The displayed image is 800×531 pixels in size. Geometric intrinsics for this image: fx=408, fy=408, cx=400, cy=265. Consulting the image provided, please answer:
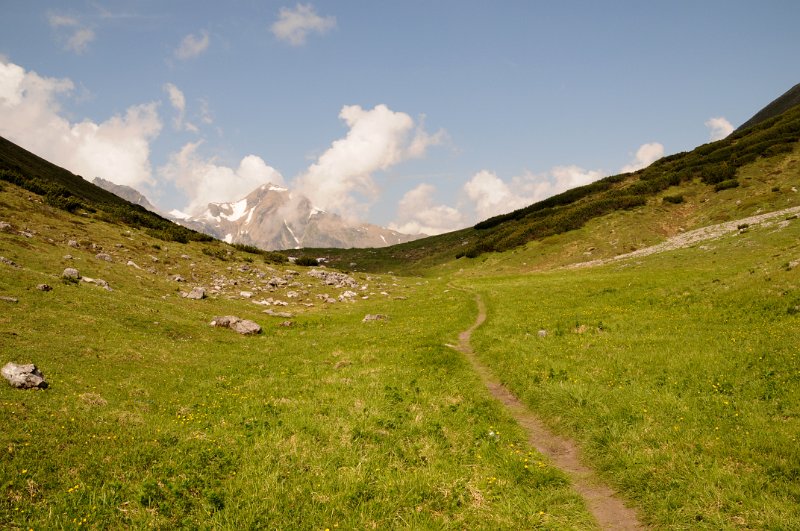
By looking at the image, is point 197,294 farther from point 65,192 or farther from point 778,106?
point 778,106

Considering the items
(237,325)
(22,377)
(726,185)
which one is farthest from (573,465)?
(726,185)

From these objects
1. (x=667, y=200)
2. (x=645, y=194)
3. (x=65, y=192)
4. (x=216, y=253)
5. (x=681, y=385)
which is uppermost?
(x=645, y=194)

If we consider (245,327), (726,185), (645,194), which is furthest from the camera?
(645,194)

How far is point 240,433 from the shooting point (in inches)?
521

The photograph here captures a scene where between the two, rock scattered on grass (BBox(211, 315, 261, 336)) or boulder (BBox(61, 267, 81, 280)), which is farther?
rock scattered on grass (BBox(211, 315, 261, 336))

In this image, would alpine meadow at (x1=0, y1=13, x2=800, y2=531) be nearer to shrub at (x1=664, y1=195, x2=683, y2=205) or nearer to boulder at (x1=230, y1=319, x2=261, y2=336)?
boulder at (x1=230, y1=319, x2=261, y2=336)

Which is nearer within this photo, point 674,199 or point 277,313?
point 277,313

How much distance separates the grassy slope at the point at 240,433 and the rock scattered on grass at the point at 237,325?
9.70 ft

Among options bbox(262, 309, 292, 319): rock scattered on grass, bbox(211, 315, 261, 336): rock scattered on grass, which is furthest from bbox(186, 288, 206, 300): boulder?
bbox(211, 315, 261, 336): rock scattered on grass

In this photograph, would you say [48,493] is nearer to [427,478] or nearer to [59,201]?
[427,478]

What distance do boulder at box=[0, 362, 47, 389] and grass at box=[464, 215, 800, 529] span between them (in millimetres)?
18117

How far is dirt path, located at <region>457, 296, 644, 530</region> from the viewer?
10133 millimetres

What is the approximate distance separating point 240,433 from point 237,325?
750 inches

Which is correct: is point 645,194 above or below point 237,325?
above
